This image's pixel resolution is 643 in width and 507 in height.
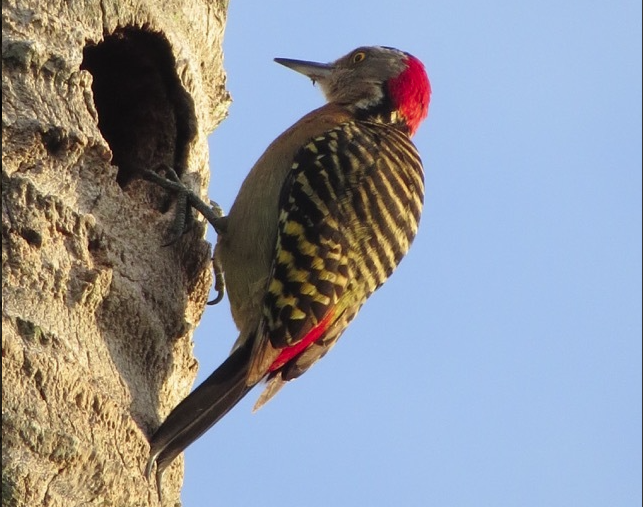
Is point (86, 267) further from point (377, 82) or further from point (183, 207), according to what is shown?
point (377, 82)

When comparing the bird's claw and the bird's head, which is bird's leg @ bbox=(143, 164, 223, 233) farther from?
the bird's head

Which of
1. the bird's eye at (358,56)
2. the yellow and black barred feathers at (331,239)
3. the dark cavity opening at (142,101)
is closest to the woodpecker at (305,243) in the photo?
the yellow and black barred feathers at (331,239)

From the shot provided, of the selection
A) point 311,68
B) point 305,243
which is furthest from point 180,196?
point 311,68

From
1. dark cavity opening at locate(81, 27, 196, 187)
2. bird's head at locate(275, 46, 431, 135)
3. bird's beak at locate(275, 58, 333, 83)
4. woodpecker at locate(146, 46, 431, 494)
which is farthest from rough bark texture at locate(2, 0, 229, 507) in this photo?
bird's beak at locate(275, 58, 333, 83)

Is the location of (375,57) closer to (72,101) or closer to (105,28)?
(105,28)

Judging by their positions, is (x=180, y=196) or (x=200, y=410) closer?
(x=200, y=410)
